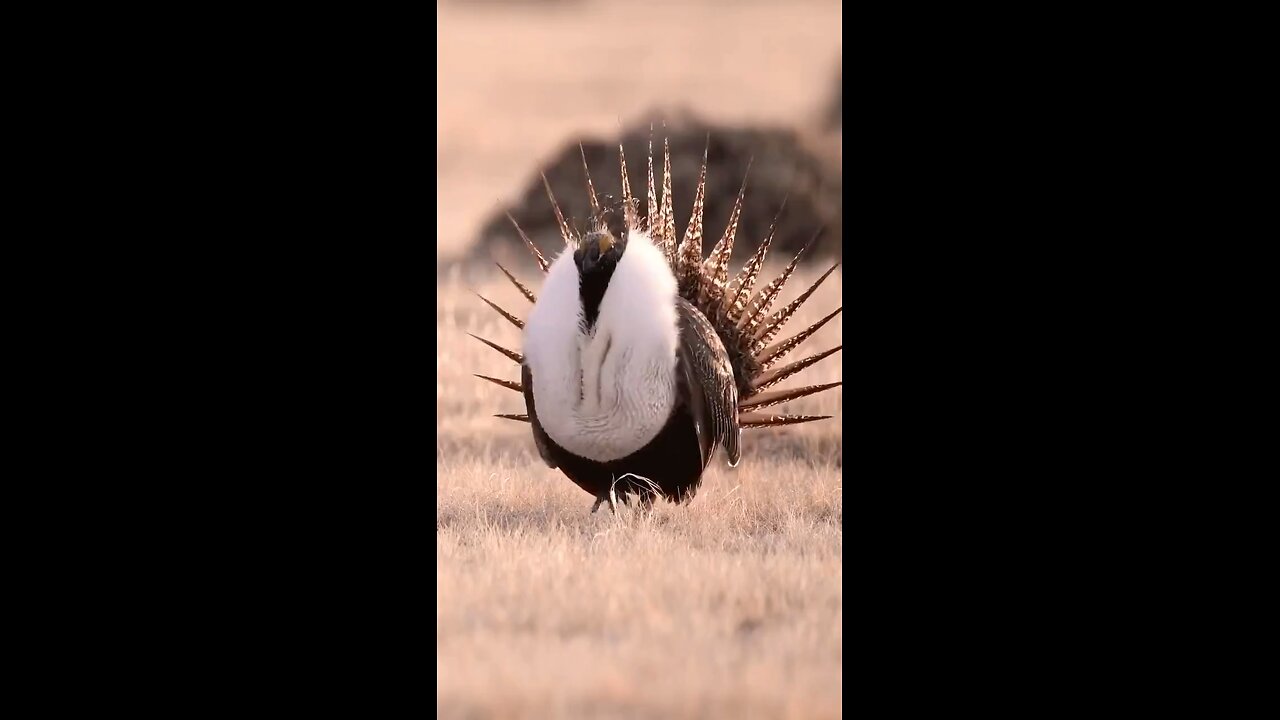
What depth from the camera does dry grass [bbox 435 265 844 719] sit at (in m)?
2.65

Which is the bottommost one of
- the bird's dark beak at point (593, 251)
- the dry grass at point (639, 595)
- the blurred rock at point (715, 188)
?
the dry grass at point (639, 595)

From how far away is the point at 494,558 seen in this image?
3607 mm

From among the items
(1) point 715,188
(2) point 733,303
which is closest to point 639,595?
(2) point 733,303

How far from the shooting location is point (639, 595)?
126 inches

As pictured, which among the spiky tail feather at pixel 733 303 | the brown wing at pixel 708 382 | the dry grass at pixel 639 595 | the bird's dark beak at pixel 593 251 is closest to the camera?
the dry grass at pixel 639 595

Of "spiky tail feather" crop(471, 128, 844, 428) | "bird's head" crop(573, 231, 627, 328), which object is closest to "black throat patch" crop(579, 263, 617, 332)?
"bird's head" crop(573, 231, 627, 328)

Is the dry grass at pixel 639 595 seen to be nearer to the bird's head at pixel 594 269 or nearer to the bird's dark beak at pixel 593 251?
the bird's head at pixel 594 269

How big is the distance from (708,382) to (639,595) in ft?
3.13

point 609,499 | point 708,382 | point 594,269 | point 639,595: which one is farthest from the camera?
point 609,499

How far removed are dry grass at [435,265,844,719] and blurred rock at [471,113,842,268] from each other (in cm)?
430

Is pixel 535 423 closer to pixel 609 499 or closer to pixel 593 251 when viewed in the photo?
pixel 609 499

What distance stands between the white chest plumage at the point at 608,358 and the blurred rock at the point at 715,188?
525 cm

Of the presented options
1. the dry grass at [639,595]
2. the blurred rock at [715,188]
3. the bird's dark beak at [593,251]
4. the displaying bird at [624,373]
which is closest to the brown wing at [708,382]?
the displaying bird at [624,373]

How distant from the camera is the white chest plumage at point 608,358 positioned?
3811mm
